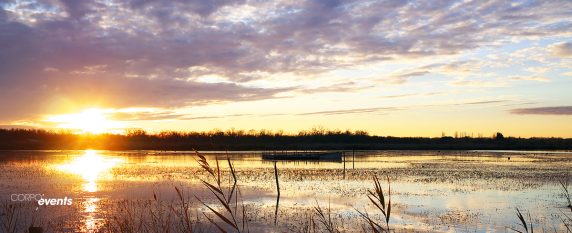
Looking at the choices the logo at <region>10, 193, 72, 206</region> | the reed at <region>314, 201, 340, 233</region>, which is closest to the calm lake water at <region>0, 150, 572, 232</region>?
the logo at <region>10, 193, 72, 206</region>

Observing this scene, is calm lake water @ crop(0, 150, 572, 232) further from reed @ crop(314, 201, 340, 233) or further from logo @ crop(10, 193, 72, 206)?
reed @ crop(314, 201, 340, 233)

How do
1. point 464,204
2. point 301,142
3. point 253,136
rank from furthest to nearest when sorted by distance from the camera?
point 253,136
point 301,142
point 464,204

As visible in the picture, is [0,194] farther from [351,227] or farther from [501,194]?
[501,194]

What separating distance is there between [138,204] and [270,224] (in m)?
5.72

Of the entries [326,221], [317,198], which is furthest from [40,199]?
[326,221]

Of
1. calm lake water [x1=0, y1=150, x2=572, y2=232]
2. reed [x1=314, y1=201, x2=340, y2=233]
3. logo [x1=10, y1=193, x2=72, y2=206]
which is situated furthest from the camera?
logo [x1=10, y1=193, x2=72, y2=206]

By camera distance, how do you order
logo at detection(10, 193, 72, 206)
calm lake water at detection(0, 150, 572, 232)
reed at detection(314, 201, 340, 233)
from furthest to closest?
logo at detection(10, 193, 72, 206) < calm lake water at detection(0, 150, 572, 232) < reed at detection(314, 201, 340, 233)

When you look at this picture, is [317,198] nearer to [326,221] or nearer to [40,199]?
[326,221]

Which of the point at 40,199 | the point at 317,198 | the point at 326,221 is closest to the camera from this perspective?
the point at 326,221

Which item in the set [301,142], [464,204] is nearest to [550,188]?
[464,204]

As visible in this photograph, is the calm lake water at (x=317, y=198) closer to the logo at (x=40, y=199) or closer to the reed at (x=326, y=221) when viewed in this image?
the logo at (x=40, y=199)

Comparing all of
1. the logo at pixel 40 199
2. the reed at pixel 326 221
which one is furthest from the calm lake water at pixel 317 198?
→ the reed at pixel 326 221

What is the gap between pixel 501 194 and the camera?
2198 cm

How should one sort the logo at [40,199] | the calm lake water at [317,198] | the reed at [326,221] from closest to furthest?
the reed at [326,221]
the calm lake water at [317,198]
the logo at [40,199]
